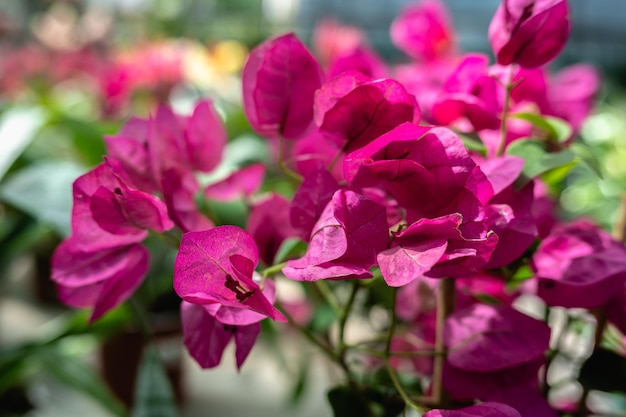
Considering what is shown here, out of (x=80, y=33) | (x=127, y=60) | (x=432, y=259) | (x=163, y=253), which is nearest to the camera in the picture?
(x=432, y=259)

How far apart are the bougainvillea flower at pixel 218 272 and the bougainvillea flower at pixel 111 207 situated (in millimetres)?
31

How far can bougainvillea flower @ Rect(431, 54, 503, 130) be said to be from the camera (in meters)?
0.25

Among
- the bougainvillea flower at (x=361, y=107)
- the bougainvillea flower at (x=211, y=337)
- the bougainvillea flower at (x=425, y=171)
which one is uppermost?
the bougainvillea flower at (x=361, y=107)

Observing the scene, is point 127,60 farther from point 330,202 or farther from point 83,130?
point 330,202

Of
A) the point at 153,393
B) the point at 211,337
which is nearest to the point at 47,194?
the point at 153,393

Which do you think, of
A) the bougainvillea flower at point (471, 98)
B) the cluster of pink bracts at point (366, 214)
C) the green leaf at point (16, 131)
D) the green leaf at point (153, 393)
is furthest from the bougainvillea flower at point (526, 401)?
the green leaf at point (16, 131)

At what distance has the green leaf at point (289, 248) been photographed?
0.83ft

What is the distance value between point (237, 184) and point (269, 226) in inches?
1.8

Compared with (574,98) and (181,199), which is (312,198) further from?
(574,98)

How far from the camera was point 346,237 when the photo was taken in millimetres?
187

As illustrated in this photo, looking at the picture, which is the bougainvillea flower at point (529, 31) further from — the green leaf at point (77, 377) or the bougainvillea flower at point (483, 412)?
the green leaf at point (77, 377)

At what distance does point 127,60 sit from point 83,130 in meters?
0.61

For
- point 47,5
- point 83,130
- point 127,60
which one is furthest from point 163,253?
point 47,5

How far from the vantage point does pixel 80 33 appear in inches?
71.2
